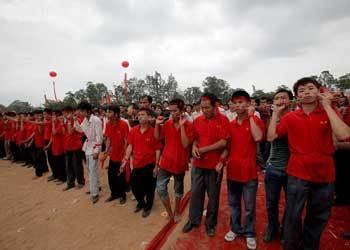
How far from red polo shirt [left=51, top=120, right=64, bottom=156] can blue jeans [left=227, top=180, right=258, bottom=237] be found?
4760mm

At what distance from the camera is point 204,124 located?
9.70 feet

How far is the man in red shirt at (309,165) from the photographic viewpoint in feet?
6.63

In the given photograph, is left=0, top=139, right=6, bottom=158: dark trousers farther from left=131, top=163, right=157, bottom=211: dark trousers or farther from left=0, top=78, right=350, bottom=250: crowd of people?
left=131, top=163, right=157, bottom=211: dark trousers

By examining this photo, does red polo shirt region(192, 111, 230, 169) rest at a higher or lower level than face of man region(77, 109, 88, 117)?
lower

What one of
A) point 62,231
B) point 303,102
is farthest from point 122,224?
point 303,102

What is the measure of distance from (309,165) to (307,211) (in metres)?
0.55

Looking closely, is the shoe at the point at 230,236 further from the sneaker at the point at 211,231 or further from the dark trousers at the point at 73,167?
the dark trousers at the point at 73,167

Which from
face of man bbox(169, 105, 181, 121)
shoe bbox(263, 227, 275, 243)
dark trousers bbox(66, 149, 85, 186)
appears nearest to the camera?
shoe bbox(263, 227, 275, 243)

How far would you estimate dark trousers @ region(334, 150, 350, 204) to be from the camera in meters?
3.53

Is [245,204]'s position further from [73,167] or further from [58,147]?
[58,147]

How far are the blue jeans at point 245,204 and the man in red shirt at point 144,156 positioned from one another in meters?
1.47

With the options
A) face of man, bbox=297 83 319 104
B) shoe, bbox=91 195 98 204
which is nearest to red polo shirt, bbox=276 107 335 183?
face of man, bbox=297 83 319 104

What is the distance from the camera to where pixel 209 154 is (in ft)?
9.54

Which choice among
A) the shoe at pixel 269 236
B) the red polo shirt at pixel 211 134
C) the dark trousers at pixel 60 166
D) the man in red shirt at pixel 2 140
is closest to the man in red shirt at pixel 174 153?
the red polo shirt at pixel 211 134
